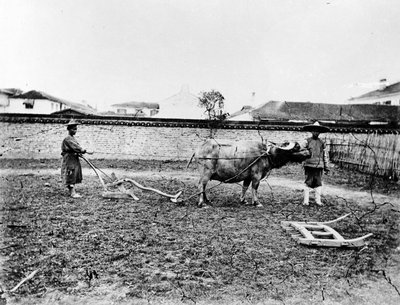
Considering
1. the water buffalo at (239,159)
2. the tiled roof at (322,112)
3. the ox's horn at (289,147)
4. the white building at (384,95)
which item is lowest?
the water buffalo at (239,159)

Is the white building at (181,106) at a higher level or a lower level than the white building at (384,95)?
lower

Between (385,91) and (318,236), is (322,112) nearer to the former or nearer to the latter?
(385,91)

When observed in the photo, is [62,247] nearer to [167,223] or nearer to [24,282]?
[24,282]

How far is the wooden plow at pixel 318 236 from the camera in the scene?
555cm

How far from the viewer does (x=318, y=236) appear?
6.43m

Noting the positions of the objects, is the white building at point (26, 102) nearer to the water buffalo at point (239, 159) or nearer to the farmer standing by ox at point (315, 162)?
the water buffalo at point (239, 159)

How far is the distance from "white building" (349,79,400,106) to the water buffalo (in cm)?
4086

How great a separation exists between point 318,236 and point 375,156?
847 centimetres

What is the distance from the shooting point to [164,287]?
4.04 metres

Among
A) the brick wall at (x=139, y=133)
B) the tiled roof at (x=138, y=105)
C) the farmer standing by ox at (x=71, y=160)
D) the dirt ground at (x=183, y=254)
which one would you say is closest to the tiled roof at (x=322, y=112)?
the brick wall at (x=139, y=133)

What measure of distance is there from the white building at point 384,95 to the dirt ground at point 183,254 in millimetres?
39634

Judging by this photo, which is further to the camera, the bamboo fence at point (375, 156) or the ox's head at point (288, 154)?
the bamboo fence at point (375, 156)

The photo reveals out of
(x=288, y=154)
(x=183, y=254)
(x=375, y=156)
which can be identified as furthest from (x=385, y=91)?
(x=183, y=254)

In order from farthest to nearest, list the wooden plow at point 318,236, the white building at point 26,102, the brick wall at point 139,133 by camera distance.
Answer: the white building at point 26,102
the brick wall at point 139,133
the wooden plow at point 318,236
